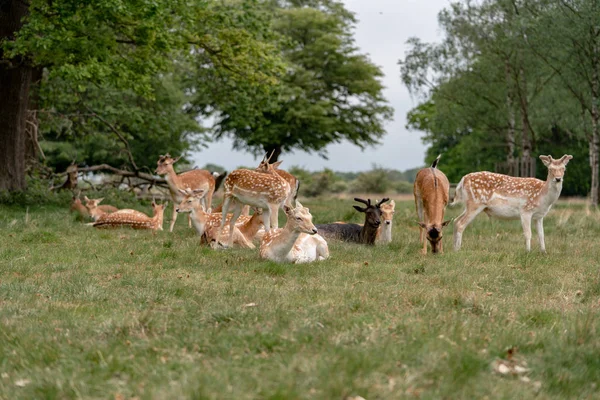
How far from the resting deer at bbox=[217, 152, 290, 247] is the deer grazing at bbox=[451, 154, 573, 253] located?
9.40 feet

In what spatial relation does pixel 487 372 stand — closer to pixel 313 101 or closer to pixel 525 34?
pixel 525 34

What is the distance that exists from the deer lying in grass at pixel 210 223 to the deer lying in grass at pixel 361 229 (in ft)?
4.29

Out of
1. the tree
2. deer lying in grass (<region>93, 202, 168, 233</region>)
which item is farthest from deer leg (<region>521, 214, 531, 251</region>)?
the tree

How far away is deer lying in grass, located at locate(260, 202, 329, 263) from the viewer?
9.47 metres

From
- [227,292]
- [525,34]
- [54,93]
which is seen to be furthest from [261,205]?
[525,34]

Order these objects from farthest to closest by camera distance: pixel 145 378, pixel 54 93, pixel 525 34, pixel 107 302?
pixel 525 34 < pixel 54 93 < pixel 107 302 < pixel 145 378

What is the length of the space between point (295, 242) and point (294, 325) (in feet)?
14.1

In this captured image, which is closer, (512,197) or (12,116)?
(512,197)

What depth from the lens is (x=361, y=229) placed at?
12.7 meters

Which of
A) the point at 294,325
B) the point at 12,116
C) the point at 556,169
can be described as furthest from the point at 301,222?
the point at 12,116

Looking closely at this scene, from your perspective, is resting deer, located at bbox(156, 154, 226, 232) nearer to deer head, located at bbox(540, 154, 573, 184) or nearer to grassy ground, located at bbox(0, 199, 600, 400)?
grassy ground, located at bbox(0, 199, 600, 400)

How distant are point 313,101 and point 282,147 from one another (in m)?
3.51

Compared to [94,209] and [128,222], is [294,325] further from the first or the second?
[94,209]

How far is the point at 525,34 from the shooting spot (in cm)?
3069
